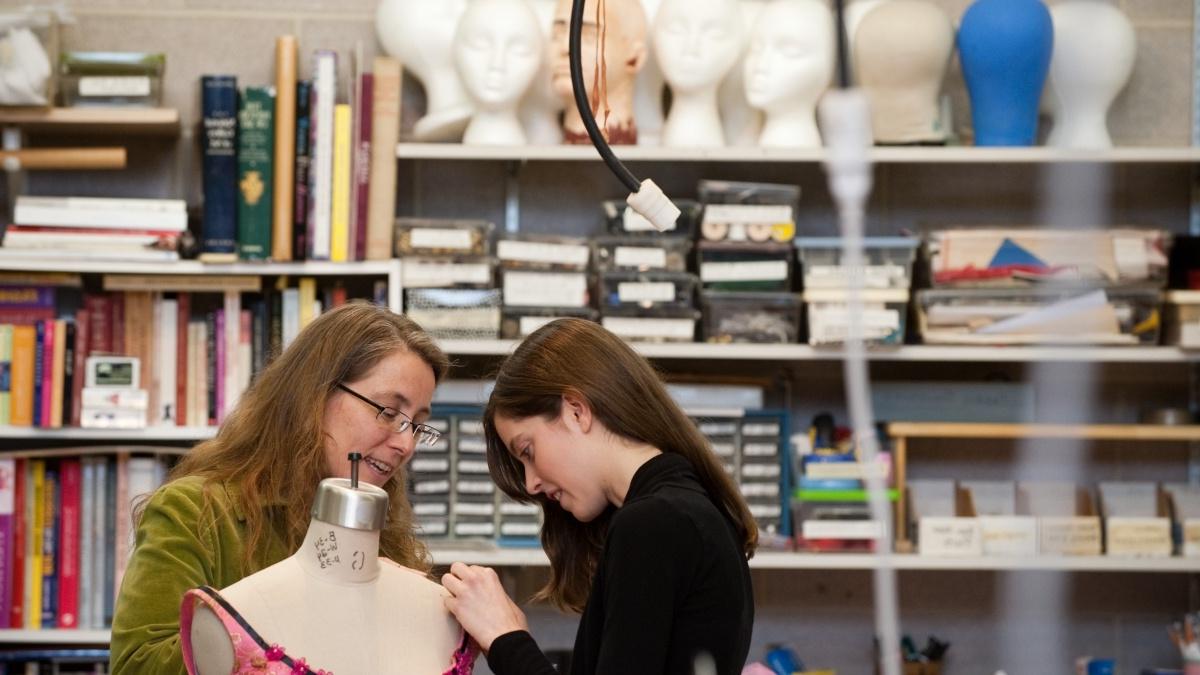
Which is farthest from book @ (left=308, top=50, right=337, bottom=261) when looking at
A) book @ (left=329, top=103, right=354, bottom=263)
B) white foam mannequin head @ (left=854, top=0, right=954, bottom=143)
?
white foam mannequin head @ (left=854, top=0, right=954, bottom=143)

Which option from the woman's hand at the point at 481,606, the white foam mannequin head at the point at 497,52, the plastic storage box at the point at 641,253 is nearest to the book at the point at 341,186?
the white foam mannequin head at the point at 497,52

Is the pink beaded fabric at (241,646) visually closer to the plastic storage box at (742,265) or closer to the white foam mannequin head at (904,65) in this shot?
the plastic storage box at (742,265)

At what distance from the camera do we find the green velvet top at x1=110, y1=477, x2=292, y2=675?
3.77 feet

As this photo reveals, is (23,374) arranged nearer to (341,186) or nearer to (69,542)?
(69,542)

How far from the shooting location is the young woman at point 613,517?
1.07 m

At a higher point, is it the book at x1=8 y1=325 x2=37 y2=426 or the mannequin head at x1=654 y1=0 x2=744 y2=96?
the mannequin head at x1=654 y1=0 x2=744 y2=96

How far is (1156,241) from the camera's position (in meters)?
2.37

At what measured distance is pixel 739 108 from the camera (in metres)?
2.57

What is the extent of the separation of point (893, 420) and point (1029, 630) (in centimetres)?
228

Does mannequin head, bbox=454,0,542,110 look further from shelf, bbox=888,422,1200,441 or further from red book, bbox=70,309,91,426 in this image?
shelf, bbox=888,422,1200,441

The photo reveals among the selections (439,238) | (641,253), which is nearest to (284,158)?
(439,238)

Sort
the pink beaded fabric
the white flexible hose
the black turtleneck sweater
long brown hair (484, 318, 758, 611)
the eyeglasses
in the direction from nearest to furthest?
the white flexible hose, the pink beaded fabric, the black turtleneck sweater, long brown hair (484, 318, 758, 611), the eyeglasses

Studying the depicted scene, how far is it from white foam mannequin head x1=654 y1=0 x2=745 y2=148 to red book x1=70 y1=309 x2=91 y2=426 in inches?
44.7

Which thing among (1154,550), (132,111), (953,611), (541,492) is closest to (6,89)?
(132,111)
